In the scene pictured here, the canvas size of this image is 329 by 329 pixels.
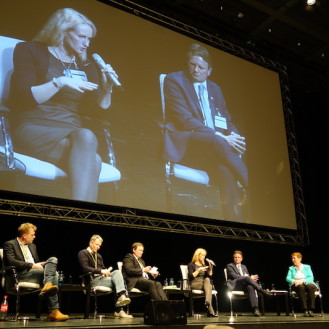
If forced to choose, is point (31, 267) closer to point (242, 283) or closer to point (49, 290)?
point (49, 290)

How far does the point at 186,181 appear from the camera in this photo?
612 cm

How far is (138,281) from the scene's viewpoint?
4883 millimetres

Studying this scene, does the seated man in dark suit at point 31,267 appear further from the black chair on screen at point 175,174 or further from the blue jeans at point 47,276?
the black chair on screen at point 175,174

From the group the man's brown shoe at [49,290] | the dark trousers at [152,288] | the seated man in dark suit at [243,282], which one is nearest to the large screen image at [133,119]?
the seated man in dark suit at [243,282]

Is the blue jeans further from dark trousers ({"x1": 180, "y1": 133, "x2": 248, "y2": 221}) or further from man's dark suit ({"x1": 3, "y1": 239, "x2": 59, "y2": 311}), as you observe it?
dark trousers ({"x1": 180, "y1": 133, "x2": 248, "y2": 221})

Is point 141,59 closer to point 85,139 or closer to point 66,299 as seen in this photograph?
point 85,139

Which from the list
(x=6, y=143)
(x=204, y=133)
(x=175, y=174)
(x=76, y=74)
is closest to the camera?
(x=6, y=143)

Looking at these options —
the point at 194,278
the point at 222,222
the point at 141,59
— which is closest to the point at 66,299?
the point at 194,278

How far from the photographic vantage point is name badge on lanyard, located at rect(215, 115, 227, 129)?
6.72 metres

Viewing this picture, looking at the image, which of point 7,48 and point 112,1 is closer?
point 7,48

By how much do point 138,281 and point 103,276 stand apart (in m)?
0.40

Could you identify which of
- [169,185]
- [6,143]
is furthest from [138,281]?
[6,143]

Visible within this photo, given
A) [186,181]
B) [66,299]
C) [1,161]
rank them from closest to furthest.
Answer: [1,161] < [66,299] < [186,181]

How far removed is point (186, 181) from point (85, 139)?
5.24 ft
